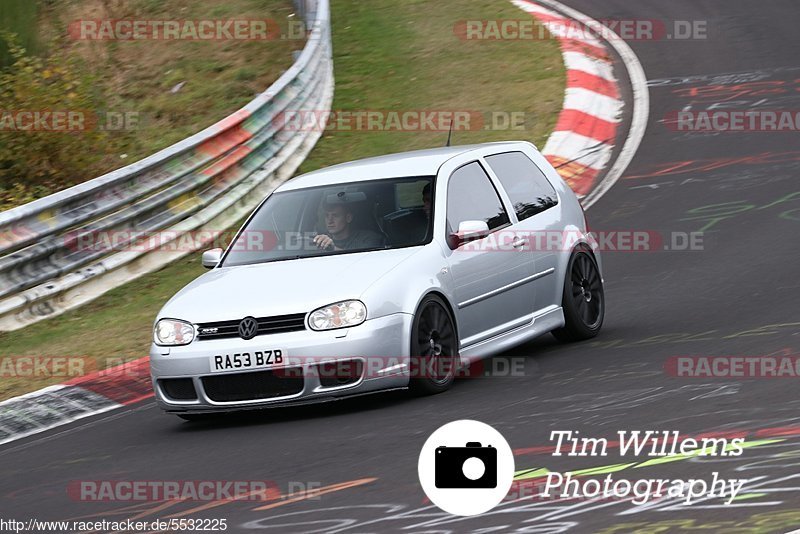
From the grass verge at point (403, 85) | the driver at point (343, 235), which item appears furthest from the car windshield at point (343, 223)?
the grass verge at point (403, 85)

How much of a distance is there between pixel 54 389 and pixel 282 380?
2354 mm

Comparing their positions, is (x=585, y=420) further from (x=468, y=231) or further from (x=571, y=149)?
(x=571, y=149)

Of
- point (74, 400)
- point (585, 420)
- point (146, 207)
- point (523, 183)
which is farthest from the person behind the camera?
point (146, 207)

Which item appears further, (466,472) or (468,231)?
(468,231)

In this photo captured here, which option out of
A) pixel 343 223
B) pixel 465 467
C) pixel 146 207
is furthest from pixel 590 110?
pixel 465 467

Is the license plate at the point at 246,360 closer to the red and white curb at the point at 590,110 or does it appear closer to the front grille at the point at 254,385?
the front grille at the point at 254,385

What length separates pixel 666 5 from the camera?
23766 mm

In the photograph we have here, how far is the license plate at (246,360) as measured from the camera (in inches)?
307

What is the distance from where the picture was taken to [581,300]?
995 centimetres

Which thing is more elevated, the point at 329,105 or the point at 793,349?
the point at 329,105

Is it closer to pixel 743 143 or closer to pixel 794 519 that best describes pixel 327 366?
pixel 794 519

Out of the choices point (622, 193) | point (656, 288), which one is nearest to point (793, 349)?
point (656, 288)

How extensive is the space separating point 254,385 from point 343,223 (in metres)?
1.44

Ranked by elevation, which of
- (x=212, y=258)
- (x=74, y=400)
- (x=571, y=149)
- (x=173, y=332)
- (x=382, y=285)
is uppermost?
(x=571, y=149)
